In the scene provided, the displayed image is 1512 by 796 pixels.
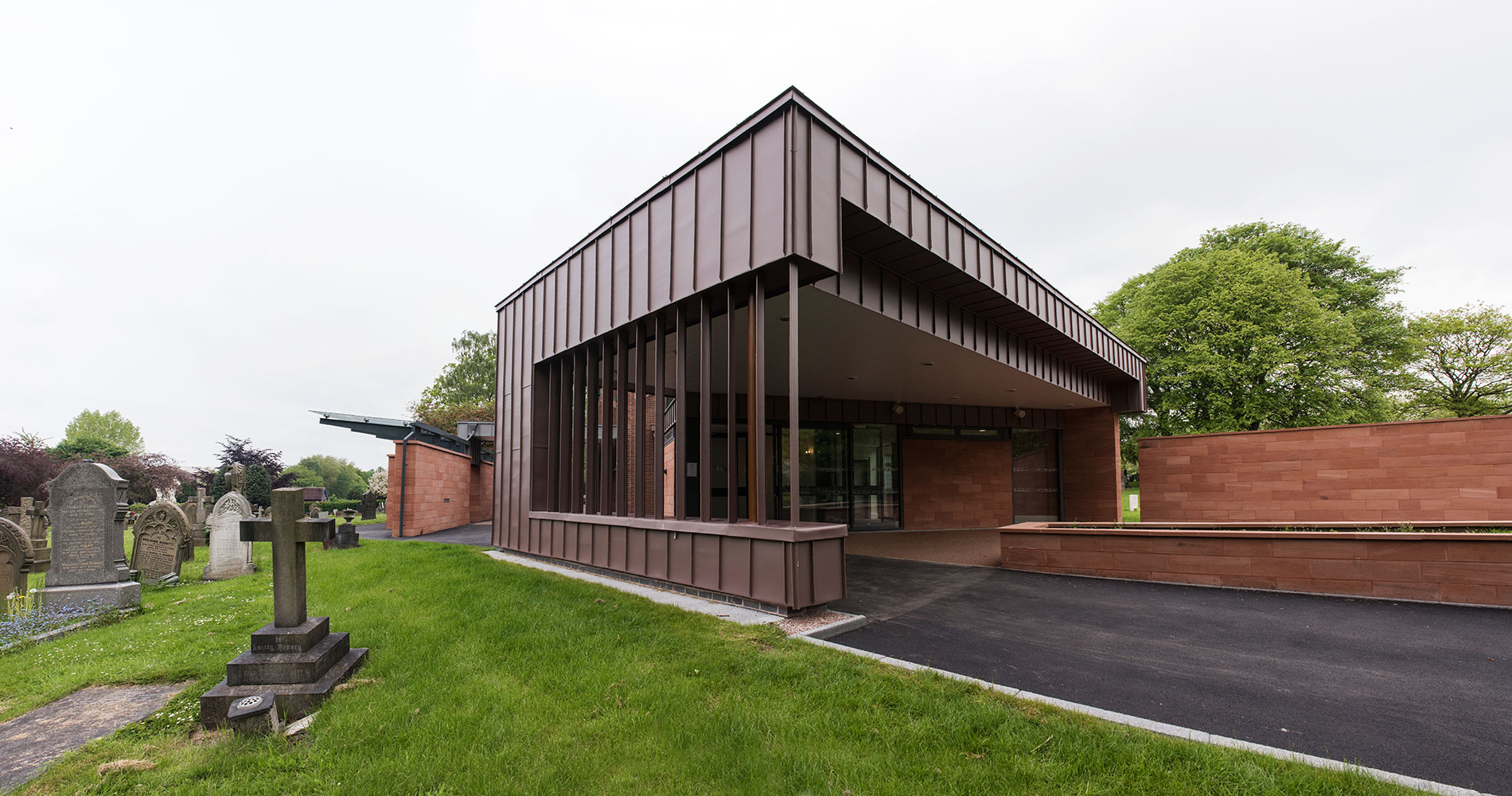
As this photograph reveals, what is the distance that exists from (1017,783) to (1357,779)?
145cm

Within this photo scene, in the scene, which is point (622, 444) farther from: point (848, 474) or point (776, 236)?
point (848, 474)

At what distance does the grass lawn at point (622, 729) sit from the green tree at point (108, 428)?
8554cm

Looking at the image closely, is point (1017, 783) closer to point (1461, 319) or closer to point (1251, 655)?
point (1251, 655)

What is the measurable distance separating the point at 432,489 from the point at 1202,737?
20011 mm

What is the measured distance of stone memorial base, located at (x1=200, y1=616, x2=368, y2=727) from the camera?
11.2 ft

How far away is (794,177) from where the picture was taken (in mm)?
5809

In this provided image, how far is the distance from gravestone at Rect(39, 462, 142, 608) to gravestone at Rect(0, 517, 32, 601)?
29 cm

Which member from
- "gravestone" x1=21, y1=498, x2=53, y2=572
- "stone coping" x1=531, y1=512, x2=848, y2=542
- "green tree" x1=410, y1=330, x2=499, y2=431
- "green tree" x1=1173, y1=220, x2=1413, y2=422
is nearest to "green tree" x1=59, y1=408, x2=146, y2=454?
"green tree" x1=410, y1=330, x2=499, y2=431

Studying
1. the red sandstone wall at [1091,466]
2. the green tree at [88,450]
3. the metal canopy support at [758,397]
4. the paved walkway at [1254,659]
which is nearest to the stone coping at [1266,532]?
the paved walkway at [1254,659]

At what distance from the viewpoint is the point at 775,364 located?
11266mm

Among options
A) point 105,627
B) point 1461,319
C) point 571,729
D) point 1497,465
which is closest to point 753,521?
point 571,729

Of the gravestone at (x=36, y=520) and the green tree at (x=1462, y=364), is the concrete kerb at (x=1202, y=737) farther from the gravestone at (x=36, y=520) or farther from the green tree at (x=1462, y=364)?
the green tree at (x=1462, y=364)

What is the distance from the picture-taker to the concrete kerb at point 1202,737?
253cm

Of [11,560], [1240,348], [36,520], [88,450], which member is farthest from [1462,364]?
[88,450]
